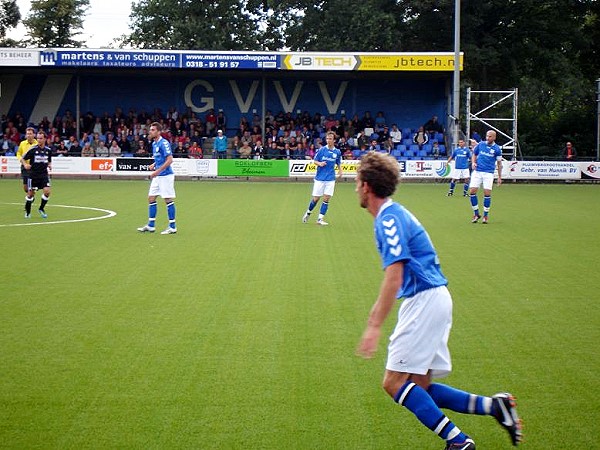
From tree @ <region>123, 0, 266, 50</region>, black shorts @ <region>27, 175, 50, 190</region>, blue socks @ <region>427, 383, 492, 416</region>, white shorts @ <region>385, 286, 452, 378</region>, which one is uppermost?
tree @ <region>123, 0, 266, 50</region>

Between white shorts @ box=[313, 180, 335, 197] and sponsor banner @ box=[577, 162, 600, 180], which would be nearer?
white shorts @ box=[313, 180, 335, 197]

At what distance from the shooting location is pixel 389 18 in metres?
48.4

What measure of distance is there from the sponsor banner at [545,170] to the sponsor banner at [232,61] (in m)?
12.1

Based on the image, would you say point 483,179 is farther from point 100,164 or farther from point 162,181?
point 100,164

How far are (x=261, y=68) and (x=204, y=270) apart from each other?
1085 inches

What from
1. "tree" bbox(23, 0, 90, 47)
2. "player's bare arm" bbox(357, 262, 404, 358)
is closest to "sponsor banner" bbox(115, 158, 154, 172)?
"tree" bbox(23, 0, 90, 47)

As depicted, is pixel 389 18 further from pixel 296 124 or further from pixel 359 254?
pixel 359 254

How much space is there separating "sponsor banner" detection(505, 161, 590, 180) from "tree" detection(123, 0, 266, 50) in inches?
916

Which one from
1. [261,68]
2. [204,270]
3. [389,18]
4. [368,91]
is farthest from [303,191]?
[389,18]

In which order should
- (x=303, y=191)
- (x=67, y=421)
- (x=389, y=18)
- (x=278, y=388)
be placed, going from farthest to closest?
1. (x=389, y=18)
2. (x=303, y=191)
3. (x=278, y=388)
4. (x=67, y=421)

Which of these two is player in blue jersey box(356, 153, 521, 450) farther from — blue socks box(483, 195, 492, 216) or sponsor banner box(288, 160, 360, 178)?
sponsor banner box(288, 160, 360, 178)

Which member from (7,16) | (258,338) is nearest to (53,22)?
(7,16)

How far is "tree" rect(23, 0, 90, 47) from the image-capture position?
56.9m

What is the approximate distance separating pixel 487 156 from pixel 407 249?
14981 millimetres
